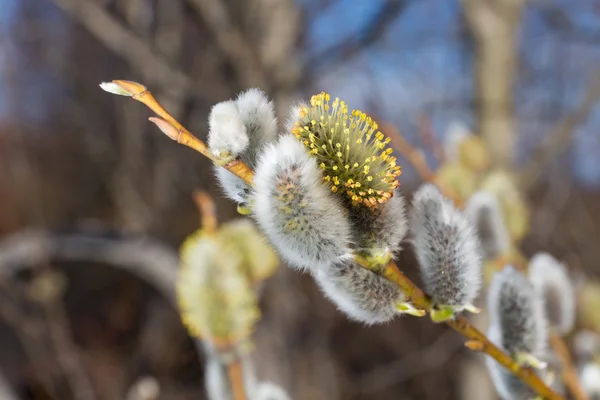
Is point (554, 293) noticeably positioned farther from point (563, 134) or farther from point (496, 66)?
point (496, 66)

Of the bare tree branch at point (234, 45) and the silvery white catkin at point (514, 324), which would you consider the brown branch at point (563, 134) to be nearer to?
the bare tree branch at point (234, 45)

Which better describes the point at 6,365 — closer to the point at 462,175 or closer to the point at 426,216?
the point at 462,175

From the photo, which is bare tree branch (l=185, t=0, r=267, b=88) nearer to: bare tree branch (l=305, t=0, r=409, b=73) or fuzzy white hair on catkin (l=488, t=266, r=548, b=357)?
bare tree branch (l=305, t=0, r=409, b=73)

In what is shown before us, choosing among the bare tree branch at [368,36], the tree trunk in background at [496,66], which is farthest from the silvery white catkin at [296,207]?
the tree trunk in background at [496,66]

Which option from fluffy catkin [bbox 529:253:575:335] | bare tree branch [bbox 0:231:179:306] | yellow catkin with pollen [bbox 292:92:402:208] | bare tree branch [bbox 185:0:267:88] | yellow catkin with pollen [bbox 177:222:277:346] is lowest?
fluffy catkin [bbox 529:253:575:335]

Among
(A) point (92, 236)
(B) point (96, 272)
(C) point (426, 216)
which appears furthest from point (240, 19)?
(B) point (96, 272)

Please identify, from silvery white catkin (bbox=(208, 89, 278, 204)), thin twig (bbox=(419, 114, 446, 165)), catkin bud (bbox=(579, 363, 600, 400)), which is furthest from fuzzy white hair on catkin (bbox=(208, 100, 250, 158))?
thin twig (bbox=(419, 114, 446, 165))

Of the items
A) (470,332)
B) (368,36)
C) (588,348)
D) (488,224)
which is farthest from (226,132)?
(368,36)
